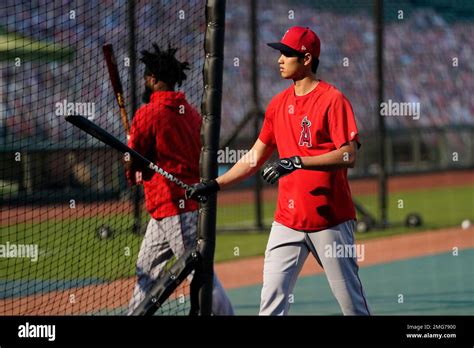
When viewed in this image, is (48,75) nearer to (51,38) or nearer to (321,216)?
(51,38)

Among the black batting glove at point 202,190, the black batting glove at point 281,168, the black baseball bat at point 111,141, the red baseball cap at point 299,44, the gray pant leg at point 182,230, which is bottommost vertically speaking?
the gray pant leg at point 182,230

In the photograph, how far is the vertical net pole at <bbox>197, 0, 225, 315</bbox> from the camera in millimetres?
7383

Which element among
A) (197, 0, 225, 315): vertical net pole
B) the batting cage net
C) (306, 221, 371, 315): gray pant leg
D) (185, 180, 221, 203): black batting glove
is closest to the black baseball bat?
(185, 180, 221, 203): black batting glove

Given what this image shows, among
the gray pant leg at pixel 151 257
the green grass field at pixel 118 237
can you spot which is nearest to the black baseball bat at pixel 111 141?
the gray pant leg at pixel 151 257

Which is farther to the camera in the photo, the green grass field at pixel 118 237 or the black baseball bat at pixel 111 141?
the green grass field at pixel 118 237

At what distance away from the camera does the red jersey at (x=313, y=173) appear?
269 inches

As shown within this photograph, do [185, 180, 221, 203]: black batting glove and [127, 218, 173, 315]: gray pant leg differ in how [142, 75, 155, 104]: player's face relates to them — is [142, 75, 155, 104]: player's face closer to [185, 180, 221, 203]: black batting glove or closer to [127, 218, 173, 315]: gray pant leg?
[127, 218, 173, 315]: gray pant leg

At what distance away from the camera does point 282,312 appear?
6.96 meters

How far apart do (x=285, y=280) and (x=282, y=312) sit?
21 centimetres

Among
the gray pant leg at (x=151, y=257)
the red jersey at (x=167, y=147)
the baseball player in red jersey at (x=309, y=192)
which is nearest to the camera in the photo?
the baseball player in red jersey at (x=309, y=192)

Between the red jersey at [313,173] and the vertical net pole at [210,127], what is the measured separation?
0.57 metres

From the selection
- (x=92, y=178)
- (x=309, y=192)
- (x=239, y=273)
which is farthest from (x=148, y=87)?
(x=92, y=178)

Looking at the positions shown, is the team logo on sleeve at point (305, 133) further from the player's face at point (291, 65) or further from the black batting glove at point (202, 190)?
the black batting glove at point (202, 190)

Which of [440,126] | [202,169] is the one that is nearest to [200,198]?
[202,169]
